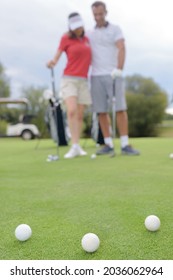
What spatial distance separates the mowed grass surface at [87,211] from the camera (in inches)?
53.2

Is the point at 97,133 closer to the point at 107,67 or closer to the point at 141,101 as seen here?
the point at 107,67

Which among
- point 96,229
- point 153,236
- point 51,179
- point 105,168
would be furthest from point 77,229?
point 105,168

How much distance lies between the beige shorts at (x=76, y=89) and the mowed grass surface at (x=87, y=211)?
5.01ft

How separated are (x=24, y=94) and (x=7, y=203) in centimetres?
3381

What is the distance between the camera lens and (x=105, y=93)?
4.70m

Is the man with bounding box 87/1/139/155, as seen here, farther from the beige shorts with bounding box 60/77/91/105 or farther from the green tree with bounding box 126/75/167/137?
the green tree with bounding box 126/75/167/137

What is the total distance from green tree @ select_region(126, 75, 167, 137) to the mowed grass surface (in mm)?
34495

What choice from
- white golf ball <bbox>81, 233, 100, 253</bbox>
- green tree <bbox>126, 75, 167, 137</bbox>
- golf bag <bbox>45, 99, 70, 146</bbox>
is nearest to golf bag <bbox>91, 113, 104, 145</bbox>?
golf bag <bbox>45, 99, 70, 146</bbox>

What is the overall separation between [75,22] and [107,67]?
0.64m

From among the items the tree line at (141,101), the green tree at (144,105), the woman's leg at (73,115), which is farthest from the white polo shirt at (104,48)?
the green tree at (144,105)

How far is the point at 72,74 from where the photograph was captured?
455 cm

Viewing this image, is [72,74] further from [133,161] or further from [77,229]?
[77,229]

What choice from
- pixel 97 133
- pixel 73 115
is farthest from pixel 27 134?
pixel 73 115
